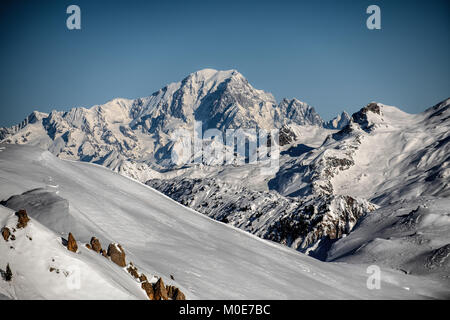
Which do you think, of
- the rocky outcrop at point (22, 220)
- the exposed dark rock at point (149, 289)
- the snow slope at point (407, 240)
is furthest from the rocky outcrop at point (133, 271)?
the snow slope at point (407, 240)

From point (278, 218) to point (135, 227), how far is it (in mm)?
133349

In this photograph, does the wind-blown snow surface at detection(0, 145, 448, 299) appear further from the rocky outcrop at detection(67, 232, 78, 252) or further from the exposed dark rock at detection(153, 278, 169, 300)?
the exposed dark rock at detection(153, 278, 169, 300)

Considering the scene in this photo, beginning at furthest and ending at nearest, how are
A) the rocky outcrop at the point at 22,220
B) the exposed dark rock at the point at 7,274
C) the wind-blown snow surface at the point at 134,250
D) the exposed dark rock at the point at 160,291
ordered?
the exposed dark rock at the point at 160,291, the rocky outcrop at the point at 22,220, the wind-blown snow surface at the point at 134,250, the exposed dark rock at the point at 7,274

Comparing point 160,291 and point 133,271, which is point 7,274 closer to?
point 133,271

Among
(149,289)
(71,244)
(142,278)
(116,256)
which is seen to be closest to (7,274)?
(71,244)

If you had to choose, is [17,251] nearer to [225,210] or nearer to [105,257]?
[105,257]

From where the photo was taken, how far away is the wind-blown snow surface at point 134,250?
20.0 metres

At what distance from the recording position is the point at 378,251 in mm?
83750

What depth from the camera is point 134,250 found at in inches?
1257

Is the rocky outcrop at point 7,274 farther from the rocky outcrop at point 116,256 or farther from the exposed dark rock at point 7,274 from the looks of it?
the rocky outcrop at point 116,256

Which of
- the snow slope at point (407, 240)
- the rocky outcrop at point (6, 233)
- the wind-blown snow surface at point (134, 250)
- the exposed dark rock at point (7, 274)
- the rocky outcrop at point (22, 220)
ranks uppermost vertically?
the rocky outcrop at point (22, 220)

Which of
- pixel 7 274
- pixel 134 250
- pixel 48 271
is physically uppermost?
pixel 7 274

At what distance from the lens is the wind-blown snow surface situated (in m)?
20.0

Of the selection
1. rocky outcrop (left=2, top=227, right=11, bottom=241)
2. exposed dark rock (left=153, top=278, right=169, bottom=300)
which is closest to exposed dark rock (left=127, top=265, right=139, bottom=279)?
exposed dark rock (left=153, top=278, right=169, bottom=300)
